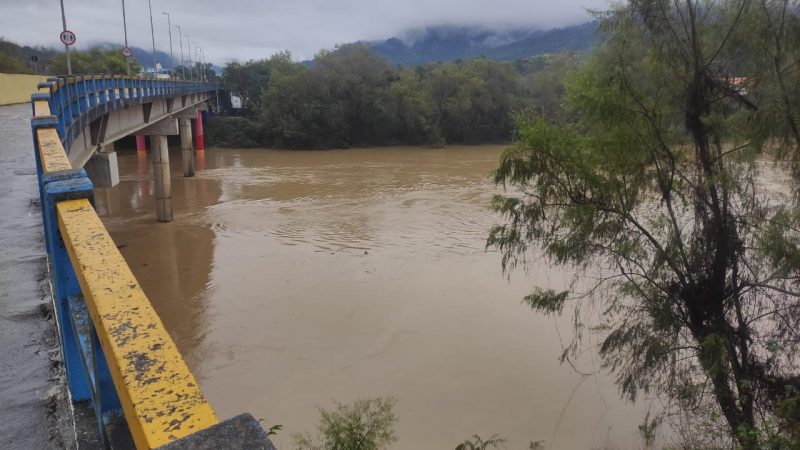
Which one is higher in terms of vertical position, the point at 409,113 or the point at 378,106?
the point at 378,106

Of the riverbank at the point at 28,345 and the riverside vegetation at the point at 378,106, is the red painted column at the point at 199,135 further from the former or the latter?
the riverbank at the point at 28,345

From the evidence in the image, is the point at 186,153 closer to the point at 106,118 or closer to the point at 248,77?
the point at 106,118

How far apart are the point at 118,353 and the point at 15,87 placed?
24.4 m

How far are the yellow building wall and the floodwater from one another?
200 inches

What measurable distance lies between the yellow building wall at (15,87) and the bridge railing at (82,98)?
574 centimetres

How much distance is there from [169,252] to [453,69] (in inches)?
1473

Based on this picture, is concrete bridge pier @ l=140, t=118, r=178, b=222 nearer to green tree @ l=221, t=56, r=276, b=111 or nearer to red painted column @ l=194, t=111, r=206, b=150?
red painted column @ l=194, t=111, r=206, b=150

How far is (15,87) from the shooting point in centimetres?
2117

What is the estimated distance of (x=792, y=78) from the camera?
7.23m

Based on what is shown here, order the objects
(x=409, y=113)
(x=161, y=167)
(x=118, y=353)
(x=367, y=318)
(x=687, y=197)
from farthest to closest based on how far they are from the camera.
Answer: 1. (x=409, y=113)
2. (x=161, y=167)
3. (x=367, y=318)
4. (x=687, y=197)
5. (x=118, y=353)

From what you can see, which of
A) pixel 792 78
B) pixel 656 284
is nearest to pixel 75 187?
pixel 656 284

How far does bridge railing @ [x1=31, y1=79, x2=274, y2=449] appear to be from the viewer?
116cm

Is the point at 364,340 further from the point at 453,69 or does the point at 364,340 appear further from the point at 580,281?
the point at 453,69

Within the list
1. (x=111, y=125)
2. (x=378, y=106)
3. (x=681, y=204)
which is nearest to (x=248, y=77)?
(x=378, y=106)
